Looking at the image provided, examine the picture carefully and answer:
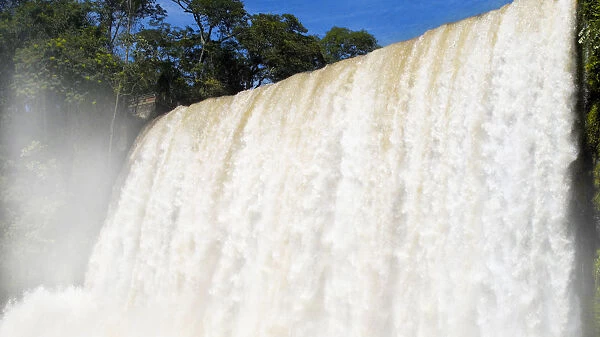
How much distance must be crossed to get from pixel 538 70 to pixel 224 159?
5.88 meters

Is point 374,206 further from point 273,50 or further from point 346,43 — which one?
point 346,43

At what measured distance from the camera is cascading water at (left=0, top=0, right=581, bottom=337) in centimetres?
602

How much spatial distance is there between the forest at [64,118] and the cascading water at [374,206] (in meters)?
1.62

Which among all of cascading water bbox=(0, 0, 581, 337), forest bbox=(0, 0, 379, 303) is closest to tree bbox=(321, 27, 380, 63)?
forest bbox=(0, 0, 379, 303)

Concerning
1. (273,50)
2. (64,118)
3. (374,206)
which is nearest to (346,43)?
(273,50)

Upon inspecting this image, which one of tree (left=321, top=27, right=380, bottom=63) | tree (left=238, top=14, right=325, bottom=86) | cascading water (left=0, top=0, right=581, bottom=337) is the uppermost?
tree (left=321, top=27, right=380, bottom=63)

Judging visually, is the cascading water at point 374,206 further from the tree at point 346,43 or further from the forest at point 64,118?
the tree at point 346,43

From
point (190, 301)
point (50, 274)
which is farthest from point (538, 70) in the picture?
point (50, 274)

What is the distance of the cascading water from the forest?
162cm

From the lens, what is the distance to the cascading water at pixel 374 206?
6.02 metres

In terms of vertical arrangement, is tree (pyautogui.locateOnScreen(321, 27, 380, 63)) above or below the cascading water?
above

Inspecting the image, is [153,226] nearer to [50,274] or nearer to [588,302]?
[50,274]

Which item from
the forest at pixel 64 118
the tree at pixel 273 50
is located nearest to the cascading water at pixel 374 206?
the forest at pixel 64 118

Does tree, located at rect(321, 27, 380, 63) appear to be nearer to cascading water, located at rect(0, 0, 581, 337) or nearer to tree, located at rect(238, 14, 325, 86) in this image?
tree, located at rect(238, 14, 325, 86)
